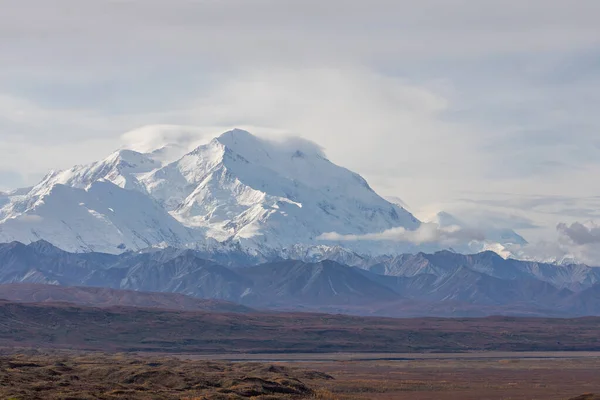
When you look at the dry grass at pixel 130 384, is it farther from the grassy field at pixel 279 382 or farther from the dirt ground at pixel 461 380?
the dirt ground at pixel 461 380

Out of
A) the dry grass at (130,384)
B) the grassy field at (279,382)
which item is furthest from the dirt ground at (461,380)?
the dry grass at (130,384)

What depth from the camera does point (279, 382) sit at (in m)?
118

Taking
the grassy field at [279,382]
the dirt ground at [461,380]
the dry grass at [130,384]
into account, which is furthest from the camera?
the dirt ground at [461,380]

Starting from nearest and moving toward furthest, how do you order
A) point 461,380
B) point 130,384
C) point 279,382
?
point 130,384, point 279,382, point 461,380

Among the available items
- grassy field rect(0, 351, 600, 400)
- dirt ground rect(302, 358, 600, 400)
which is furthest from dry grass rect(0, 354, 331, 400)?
dirt ground rect(302, 358, 600, 400)

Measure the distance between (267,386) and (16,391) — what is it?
30.7 metres

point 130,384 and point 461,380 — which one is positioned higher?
point 130,384

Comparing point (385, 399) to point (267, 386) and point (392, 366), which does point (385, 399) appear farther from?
point (392, 366)

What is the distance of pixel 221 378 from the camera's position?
11969 centimetres

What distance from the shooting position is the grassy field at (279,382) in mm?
100438

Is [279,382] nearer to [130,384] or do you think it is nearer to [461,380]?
[130,384]

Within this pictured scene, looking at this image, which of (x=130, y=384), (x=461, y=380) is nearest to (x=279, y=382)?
(x=130, y=384)

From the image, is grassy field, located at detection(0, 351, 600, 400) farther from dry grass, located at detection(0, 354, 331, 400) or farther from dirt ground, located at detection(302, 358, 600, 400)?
dirt ground, located at detection(302, 358, 600, 400)

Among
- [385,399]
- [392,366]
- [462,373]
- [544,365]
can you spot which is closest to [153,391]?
[385,399]
